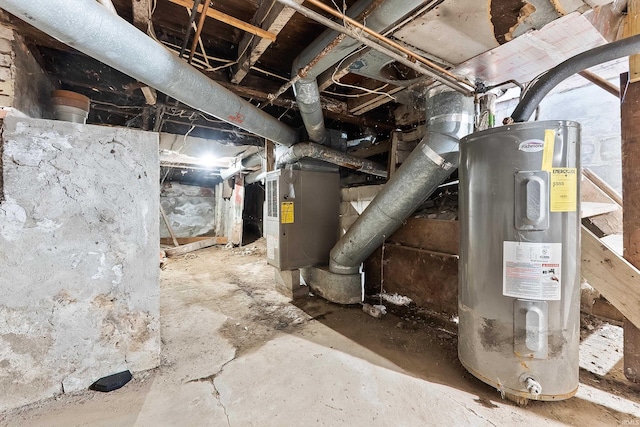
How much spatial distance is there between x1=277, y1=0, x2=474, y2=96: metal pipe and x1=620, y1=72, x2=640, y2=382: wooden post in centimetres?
81

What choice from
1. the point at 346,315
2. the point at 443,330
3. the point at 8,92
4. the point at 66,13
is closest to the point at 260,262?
the point at 346,315

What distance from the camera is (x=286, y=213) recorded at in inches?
116

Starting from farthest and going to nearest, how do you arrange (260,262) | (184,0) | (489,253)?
(260,262) → (489,253) → (184,0)

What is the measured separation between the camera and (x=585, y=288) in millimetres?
2158

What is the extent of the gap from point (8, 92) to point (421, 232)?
2986 mm

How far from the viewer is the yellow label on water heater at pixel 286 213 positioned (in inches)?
115

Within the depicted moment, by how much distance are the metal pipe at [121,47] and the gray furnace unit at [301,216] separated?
43.6 inches

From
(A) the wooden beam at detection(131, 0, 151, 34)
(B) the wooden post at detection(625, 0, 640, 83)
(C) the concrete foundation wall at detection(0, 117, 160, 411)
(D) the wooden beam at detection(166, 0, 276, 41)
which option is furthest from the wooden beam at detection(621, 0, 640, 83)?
(C) the concrete foundation wall at detection(0, 117, 160, 411)

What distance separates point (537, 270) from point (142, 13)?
241 cm

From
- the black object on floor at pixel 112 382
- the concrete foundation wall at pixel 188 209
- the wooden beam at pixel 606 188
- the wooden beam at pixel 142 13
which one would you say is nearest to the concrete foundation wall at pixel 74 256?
the black object on floor at pixel 112 382

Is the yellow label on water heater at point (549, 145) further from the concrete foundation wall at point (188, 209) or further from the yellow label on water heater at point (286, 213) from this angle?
the concrete foundation wall at point (188, 209)

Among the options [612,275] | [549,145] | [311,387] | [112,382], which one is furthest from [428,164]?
[112,382]

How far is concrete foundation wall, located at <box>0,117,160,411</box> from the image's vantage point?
1354 millimetres

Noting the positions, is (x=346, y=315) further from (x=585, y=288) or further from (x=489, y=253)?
(x=585, y=288)
